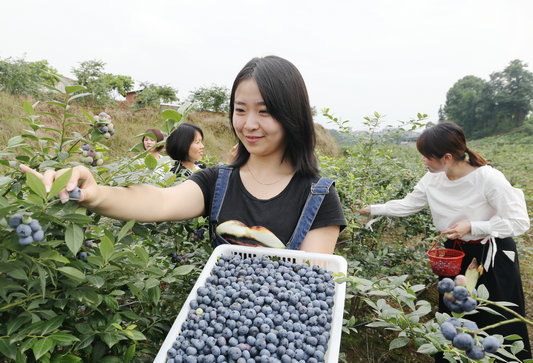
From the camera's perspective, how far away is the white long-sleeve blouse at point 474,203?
205 cm

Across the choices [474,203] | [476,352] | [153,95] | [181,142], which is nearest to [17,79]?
[153,95]

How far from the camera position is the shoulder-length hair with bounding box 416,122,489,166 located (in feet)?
7.37

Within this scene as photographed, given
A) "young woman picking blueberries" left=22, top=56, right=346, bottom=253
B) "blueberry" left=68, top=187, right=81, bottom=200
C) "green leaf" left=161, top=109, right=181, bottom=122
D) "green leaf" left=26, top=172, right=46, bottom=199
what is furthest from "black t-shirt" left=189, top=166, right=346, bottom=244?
"green leaf" left=26, top=172, right=46, bottom=199

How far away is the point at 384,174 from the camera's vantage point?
10.9 ft

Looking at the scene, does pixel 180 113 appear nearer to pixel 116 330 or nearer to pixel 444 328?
pixel 116 330

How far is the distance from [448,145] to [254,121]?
1.65 m

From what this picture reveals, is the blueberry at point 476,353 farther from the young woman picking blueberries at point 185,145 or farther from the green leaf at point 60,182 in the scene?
the young woman picking blueberries at point 185,145

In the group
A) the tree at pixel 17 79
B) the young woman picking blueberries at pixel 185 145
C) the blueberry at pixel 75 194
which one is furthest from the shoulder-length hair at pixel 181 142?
the tree at pixel 17 79

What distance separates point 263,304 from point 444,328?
420 millimetres

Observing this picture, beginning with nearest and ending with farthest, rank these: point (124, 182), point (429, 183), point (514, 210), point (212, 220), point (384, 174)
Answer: point (124, 182) < point (212, 220) < point (514, 210) < point (429, 183) < point (384, 174)

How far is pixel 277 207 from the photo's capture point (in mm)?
1292

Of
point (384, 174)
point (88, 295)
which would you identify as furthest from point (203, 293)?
point (384, 174)

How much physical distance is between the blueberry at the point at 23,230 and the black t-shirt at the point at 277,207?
763 millimetres

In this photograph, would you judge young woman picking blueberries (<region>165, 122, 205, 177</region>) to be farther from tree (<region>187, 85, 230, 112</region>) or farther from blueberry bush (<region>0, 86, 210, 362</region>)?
tree (<region>187, 85, 230, 112</region>)
